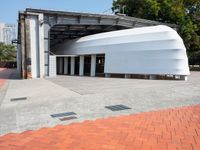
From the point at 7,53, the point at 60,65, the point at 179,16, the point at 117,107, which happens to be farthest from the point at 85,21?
the point at 7,53

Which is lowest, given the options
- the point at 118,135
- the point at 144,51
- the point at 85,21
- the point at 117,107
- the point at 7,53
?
the point at 117,107

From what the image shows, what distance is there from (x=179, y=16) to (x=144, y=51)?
68.1 ft

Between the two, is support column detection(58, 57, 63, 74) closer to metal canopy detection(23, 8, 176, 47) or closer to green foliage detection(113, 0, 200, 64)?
metal canopy detection(23, 8, 176, 47)

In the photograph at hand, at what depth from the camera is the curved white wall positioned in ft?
66.2

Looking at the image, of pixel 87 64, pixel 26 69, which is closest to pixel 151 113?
pixel 26 69

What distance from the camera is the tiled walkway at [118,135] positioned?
461 cm

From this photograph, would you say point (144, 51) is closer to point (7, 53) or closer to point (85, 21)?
point (85, 21)

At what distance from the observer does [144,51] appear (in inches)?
851

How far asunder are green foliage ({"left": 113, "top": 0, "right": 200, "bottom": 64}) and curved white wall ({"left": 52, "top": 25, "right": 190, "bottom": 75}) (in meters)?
17.4

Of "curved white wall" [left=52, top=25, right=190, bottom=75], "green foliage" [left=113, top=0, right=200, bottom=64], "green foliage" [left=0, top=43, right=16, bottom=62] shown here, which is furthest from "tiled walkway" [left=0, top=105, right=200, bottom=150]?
"green foliage" [left=0, top=43, right=16, bottom=62]

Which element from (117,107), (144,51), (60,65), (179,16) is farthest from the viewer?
(179,16)

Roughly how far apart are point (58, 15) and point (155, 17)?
21.1 meters

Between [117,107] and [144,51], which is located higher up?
[144,51]

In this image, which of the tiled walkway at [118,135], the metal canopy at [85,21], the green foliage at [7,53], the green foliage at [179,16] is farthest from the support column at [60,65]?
the green foliage at [7,53]
